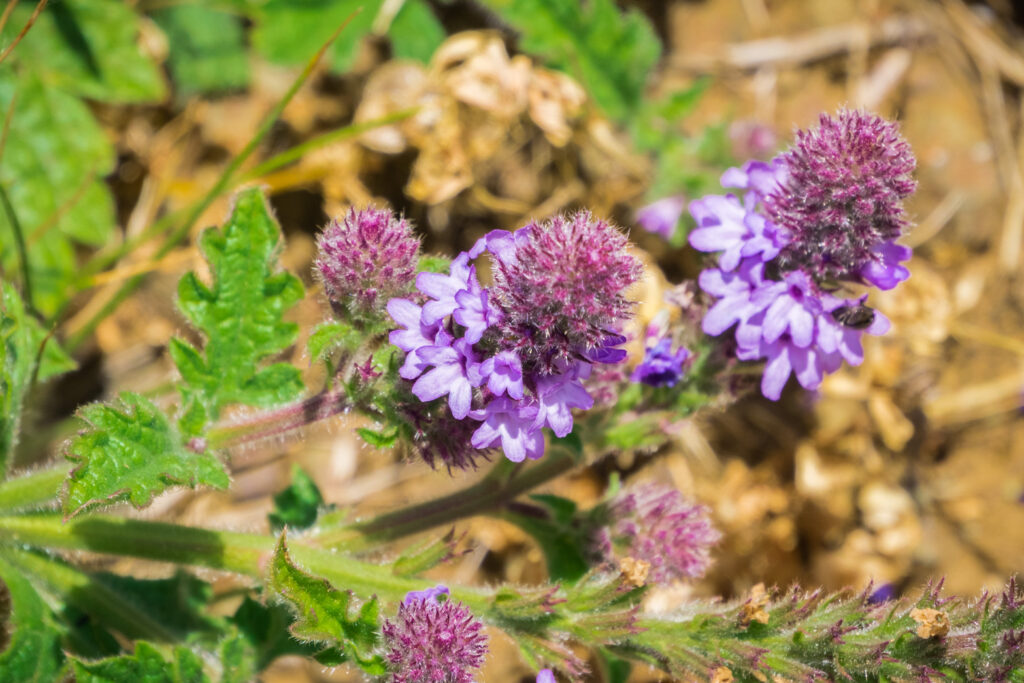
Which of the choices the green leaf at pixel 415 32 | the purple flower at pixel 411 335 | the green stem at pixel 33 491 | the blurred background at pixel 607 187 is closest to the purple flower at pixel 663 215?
the blurred background at pixel 607 187

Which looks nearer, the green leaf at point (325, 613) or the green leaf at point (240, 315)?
the green leaf at point (325, 613)

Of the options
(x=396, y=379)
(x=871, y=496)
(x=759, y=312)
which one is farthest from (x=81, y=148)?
(x=871, y=496)

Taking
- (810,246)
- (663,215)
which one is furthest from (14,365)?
(663,215)

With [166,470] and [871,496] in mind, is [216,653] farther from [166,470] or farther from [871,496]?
[871,496]

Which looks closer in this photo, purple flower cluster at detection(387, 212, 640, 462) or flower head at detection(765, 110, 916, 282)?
purple flower cluster at detection(387, 212, 640, 462)

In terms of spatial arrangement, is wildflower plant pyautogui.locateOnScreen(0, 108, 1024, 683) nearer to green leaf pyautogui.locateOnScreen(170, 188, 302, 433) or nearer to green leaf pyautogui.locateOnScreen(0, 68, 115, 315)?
green leaf pyautogui.locateOnScreen(170, 188, 302, 433)

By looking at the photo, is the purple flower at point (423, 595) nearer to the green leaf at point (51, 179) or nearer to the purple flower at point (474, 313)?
the purple flower at point (474, 313)

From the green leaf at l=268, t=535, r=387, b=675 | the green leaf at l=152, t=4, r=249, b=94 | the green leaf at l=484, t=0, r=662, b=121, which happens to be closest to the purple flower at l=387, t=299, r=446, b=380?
the green leaf at l=268, t=535, r=387, b=675

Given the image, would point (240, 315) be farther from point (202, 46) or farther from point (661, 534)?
point (202, 46)
